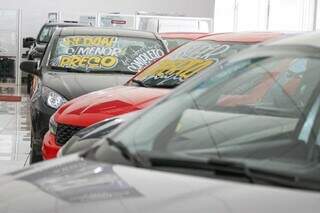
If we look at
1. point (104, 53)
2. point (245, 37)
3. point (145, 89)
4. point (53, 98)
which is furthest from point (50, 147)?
point (104, 53)

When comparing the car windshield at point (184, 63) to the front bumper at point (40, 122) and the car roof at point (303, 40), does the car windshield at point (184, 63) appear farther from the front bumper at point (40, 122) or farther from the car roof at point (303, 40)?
the car roof at point (303, 40)

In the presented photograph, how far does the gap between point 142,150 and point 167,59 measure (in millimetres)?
3357

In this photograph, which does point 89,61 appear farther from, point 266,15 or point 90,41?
point 266,15

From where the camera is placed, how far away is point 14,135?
30.3 feet

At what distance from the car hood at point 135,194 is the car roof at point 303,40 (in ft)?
2.81

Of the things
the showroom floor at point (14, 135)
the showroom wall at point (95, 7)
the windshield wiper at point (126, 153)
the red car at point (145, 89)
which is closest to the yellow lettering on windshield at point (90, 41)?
the showroom floor at point (14, 135)

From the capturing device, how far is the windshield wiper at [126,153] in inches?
93.9

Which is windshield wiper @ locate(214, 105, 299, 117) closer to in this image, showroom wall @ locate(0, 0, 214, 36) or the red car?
the red car

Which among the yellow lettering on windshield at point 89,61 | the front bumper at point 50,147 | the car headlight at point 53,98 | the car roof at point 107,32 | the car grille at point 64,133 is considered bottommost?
the front bumper at point 50,147

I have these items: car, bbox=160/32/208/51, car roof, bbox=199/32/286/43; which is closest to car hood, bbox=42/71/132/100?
car roof, bbox=199/32/286/43

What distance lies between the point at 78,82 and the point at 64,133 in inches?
54.7

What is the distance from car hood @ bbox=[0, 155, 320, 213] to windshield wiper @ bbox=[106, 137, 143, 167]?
6 cm

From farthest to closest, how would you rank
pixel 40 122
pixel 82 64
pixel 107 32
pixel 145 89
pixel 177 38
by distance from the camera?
pixel 177 38, pixel 107 32, pixel 82 64, pixel 40 122, pixel 145 89

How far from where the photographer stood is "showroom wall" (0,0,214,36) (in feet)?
69.4
